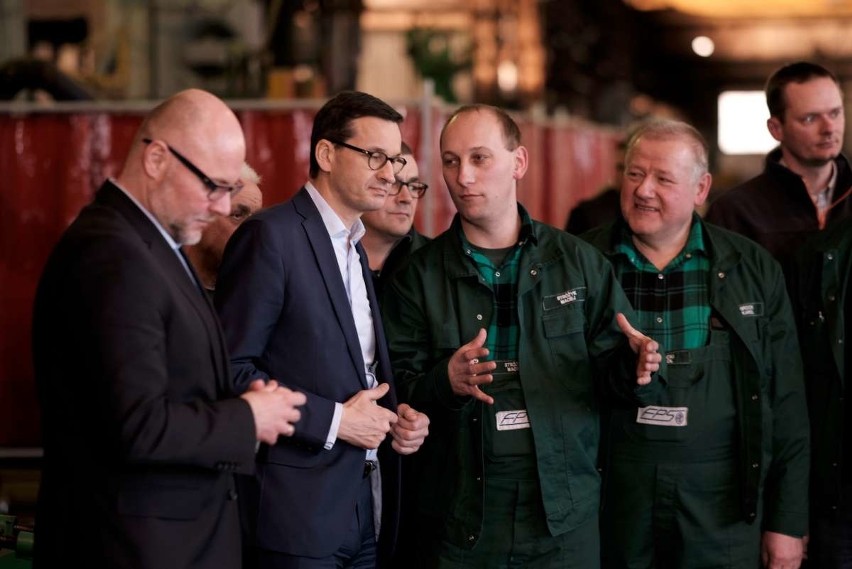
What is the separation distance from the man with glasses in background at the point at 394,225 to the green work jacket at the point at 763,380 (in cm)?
88

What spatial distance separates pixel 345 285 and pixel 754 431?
147 centimetres

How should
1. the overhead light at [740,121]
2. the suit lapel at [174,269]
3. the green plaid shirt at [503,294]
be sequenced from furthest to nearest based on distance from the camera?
the overhead light at [740,121], the green plaid shirt at [503,294], the suit lapel at [174,269]

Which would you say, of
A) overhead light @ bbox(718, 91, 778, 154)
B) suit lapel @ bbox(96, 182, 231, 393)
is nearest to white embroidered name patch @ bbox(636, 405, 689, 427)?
suit lapel @ bbox(96, 182, 231, 393)

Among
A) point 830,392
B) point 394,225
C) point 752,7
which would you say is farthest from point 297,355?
point 752,7

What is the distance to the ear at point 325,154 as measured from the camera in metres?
3.44

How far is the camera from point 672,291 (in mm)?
4000

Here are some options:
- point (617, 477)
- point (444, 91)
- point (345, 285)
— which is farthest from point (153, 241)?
point (444, 91)

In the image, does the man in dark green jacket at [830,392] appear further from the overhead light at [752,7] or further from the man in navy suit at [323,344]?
the overhead light at [752,7]

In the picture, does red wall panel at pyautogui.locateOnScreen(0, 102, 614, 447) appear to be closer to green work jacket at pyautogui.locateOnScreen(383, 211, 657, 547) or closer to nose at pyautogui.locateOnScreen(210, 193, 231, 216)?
green work jacket at pyautogui.locateOnScreen(383, 211, 657, 547)

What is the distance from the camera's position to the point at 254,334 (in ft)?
10.5

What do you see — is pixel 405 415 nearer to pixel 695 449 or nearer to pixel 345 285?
pixel 345 285

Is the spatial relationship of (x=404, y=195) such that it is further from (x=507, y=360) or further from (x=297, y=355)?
(x=297, y=355)

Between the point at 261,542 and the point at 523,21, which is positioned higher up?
the point at 523,21

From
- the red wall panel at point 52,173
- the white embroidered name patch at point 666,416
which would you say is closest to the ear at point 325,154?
the white embroidered name patch at point 666,416
